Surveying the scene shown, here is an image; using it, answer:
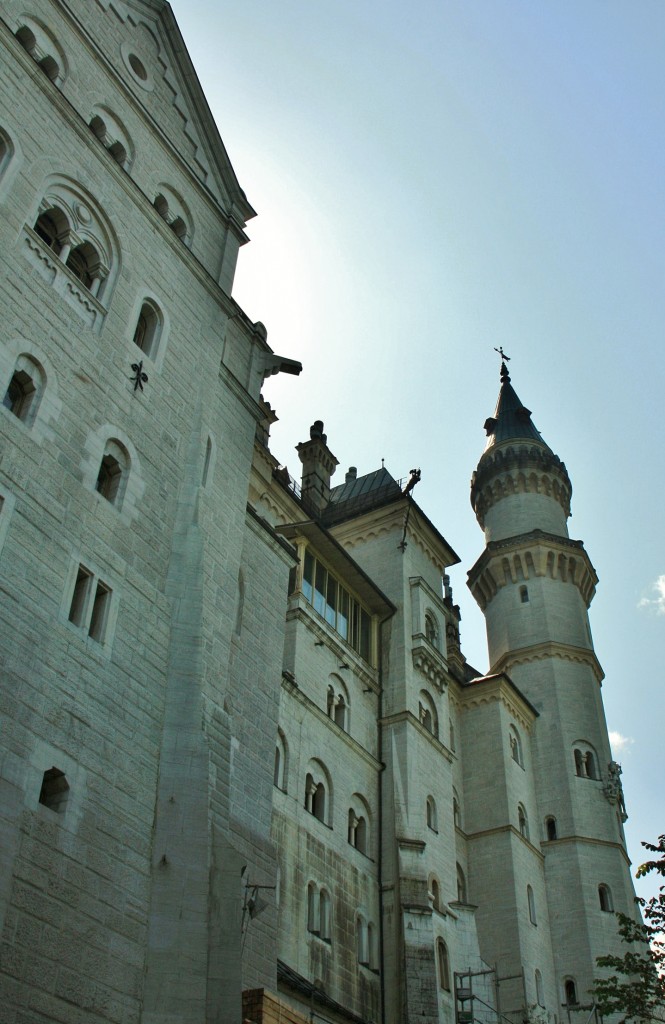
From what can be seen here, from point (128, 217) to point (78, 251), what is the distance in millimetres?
2106

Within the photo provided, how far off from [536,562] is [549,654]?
4.82 metres

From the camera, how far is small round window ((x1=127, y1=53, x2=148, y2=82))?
79.4 feet

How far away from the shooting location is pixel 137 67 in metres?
24.4

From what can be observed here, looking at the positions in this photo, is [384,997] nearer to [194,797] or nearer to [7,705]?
[194,797]

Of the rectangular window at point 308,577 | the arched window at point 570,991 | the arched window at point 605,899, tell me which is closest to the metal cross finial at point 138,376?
the rectangular window at point 308,577

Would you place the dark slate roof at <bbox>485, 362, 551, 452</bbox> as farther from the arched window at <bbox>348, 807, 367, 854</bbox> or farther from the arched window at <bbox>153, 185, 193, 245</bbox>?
the arched window at <bbox>153, 185, 193, 245</bbox>

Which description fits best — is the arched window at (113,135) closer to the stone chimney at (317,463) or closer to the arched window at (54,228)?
the arched window at (54,228)

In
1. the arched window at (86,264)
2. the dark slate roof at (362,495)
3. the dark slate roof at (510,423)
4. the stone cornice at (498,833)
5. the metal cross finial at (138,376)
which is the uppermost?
the dark slate roof at (510,423)

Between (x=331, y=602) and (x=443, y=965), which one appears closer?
(x=443, y=965)

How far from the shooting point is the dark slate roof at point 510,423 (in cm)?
5475

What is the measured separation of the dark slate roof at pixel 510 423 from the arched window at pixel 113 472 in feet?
123

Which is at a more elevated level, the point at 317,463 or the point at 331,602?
the point at 317,463

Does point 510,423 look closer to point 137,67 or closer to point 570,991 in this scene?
point 570,991

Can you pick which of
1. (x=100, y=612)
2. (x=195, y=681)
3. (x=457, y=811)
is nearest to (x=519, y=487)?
(x=457, y=811)
